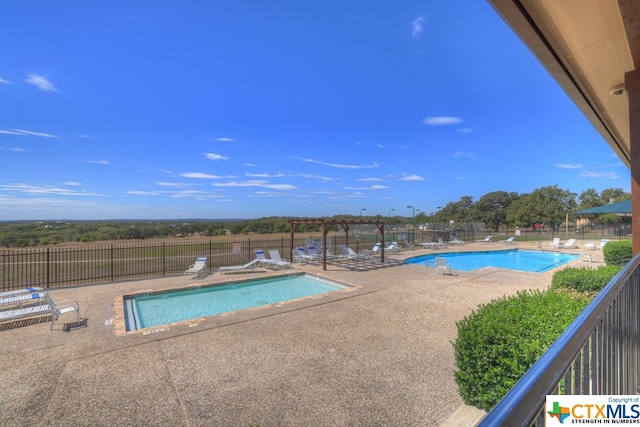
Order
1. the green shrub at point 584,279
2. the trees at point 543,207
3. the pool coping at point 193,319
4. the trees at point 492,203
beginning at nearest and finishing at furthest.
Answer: the green shrub at point 584,279 < the pool coping at point 193,319 < the trees at point 543,207 < the trees at point 492,203

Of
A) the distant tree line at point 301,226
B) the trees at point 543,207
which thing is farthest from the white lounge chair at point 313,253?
the trees at point 543,207

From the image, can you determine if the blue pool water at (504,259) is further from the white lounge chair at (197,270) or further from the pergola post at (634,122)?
the pergola post at (634,122)

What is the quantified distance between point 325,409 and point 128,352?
3559 millimetres

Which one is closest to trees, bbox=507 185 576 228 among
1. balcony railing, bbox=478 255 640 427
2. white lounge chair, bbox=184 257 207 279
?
white lounge chair, bbox=184 257 207 279

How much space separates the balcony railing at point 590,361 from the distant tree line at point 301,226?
25.6 metres

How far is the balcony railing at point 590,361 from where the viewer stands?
534 mm

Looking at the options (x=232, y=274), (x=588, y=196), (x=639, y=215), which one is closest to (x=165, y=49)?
(x=232, y=274)

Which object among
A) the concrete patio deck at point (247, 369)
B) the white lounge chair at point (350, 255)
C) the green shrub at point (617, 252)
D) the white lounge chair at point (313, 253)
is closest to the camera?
the concrete patio deck at point (247, 369)

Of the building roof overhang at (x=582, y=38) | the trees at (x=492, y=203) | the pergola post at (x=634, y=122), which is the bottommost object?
the pergola post at (x=634, y=122)

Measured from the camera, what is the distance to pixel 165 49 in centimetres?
988

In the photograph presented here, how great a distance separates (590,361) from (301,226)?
26.7 m

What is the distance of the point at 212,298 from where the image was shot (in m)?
9.32

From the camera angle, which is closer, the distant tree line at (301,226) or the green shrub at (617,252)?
the green shrub at (617,252)

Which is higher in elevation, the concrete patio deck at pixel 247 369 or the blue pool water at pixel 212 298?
the concrete patio deck at pixel 247 369
